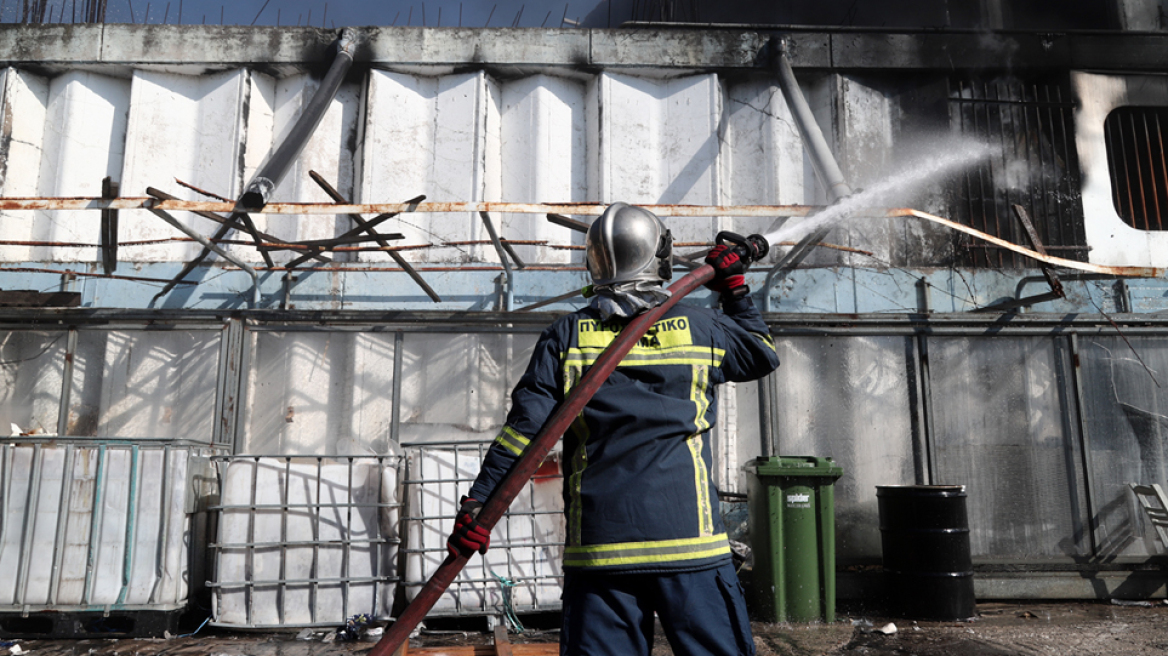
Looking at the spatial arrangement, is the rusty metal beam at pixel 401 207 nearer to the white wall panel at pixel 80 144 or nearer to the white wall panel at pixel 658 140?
the white wall panel at pixel 658 140

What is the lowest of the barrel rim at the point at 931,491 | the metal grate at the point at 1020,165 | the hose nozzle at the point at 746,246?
the barrel rim at the point at 931,491

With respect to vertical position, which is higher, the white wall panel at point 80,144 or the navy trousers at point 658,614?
the white wall panel at point 80,144

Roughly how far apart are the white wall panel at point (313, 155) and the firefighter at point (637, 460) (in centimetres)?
621

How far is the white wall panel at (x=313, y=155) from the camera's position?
27.2ft

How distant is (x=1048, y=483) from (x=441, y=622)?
18.8 feet

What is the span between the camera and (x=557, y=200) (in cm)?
851

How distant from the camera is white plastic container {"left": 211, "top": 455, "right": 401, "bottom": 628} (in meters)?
5.56

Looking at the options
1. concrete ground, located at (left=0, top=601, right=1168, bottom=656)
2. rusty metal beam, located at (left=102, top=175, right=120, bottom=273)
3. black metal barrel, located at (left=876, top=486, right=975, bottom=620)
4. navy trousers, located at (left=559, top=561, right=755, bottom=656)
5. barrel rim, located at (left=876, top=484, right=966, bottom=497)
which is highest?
rusty metal beam, located at (left=102, top=175, right=120, bottom=273)

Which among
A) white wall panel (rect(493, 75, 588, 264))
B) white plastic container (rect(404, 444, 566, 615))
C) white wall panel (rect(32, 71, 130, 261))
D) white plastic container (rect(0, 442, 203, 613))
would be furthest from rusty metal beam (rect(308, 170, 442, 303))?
white wall panel (rect(32, 71, 130, 261))

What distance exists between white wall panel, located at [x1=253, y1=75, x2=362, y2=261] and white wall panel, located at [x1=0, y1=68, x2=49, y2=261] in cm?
244

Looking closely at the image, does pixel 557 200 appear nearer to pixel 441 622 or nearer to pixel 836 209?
pixel 836 209

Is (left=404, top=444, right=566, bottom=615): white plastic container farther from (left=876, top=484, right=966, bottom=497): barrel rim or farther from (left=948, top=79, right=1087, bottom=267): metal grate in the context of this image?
(left=948, top=79, right=1087, bottom=267): metal grate

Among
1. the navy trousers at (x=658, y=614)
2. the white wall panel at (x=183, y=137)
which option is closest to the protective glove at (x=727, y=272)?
the navy trousers at (x=658, y=614)

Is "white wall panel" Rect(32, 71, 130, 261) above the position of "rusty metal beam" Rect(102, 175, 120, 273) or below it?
above
